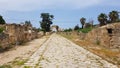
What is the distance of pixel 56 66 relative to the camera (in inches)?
448

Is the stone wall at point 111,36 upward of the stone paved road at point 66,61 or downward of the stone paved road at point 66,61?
upward

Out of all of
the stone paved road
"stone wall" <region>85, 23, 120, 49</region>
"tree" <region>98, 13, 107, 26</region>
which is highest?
"tree" <region>98, 13, 107, 26</region>

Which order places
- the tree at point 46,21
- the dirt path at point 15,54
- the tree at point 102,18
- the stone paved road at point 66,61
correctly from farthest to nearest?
1. the tree at point 46,21
2. the tree at point 102,18
3. the dirt path at point 15,54
4. the stone paved road at point 66,61

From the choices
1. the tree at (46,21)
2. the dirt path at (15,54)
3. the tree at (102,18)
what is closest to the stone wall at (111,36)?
the dirt path at (15,54)

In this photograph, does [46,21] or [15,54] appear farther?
[46,21]

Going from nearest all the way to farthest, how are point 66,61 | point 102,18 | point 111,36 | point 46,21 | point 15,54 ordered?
point 66,61, point 15,54, point 111,36, point 102,18, point 46,21

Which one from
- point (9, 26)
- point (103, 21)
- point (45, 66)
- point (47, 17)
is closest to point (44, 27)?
point (47, 17)

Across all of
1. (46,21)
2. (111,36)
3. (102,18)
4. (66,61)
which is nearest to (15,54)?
(66,61)

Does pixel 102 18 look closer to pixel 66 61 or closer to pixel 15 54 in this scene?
pixel 15 54

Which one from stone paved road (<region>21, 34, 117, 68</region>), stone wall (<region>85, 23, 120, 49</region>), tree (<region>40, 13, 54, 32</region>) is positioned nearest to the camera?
stone paved road (<region>21, 34, 117, 68</region>)

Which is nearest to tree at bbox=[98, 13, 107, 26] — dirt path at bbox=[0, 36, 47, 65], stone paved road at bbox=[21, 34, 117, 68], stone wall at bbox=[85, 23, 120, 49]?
stone wall at bbox=[85, 23, 120, 49]

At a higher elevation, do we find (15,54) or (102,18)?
(102,18)

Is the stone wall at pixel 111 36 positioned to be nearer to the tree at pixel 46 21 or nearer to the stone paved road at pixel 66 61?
the stone paved road at pixel 66 61

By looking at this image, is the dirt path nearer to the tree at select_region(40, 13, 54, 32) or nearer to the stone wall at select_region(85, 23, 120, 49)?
the stone wall at select_region(85, 23, 120, 49)
